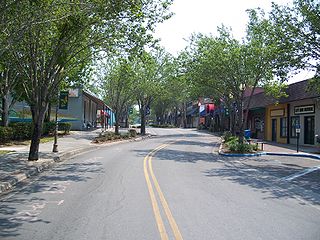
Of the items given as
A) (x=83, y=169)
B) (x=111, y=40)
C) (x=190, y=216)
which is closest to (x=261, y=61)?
(x=111, y=40)

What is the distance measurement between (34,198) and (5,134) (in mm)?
16468

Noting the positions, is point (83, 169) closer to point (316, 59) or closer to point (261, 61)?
point (316, 59)

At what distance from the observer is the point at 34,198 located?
945cm

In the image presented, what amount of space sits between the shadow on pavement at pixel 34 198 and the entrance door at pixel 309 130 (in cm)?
1923

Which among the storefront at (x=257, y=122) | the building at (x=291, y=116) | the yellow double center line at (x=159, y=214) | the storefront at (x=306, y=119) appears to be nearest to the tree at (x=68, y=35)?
the yellow double center line at (x=159, y=214)

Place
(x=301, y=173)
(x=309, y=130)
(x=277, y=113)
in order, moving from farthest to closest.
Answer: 1. (x=277, y=113)
2. (x=309, y=130)
3. (x=301, y=173)

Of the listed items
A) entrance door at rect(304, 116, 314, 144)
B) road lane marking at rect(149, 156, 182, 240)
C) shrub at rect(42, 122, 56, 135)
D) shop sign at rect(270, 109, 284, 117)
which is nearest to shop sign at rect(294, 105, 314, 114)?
entrance door at rect(304, 116, 314, 144)

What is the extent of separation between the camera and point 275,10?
18.5 metres

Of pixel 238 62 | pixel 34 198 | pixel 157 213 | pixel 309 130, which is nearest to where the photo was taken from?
pixel 157 213

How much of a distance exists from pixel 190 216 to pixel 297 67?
41.5ft

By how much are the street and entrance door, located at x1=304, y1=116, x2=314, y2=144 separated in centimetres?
1566

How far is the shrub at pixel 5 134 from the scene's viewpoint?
948 inches

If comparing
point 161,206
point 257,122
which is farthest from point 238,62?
point 257,122

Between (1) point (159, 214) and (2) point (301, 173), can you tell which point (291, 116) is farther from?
(1) point (159, 214)
